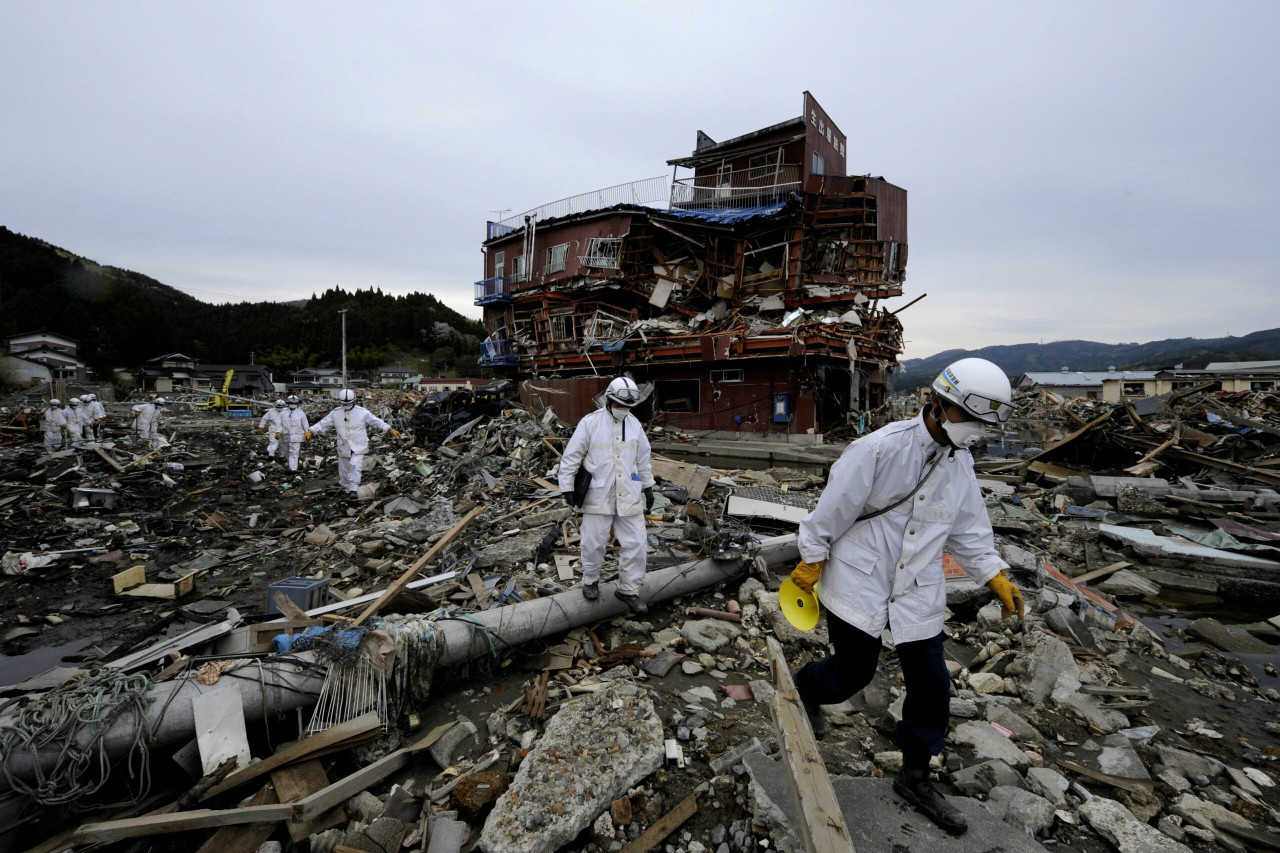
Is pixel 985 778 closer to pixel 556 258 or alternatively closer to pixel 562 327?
pixel 562 327

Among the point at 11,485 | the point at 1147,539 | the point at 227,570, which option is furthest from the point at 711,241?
the point at 11,485

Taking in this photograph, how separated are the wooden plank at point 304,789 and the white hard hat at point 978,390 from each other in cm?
345

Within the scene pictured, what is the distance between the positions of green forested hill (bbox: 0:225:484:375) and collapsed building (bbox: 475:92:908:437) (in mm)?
62852

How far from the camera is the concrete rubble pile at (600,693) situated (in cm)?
244

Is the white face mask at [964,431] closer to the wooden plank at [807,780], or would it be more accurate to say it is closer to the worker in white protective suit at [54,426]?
the wooden plank at [807,780]

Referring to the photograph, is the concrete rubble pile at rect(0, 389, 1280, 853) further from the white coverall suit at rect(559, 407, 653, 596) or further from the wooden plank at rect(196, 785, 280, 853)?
the white coverall suit at rect(559, 407, 653, 596)

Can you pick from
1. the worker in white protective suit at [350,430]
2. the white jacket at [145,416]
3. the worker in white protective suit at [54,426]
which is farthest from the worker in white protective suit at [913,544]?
the white jacket at [145,416]

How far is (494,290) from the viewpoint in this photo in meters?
27.6

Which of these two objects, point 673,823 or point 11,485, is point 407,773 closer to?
point 673,823

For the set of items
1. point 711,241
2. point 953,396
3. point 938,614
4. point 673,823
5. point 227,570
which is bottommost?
point 227,570

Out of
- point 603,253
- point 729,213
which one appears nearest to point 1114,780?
point 729,213

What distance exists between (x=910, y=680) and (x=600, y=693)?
1.76 m

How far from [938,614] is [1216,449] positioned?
14.0 metres

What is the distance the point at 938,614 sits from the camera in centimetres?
231
